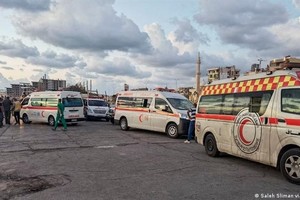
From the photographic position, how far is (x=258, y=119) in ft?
28.4

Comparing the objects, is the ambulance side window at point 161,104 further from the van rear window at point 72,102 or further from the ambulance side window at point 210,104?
the van rear window at point 72,102

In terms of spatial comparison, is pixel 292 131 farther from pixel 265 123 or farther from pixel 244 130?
pixel 244 130

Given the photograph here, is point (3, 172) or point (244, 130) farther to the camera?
point (244, 130)

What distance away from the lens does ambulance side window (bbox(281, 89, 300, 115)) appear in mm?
7543

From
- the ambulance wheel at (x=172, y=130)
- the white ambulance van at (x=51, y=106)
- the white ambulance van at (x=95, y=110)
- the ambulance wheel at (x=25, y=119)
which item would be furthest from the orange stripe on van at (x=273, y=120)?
the white ambulance van at (x=95, y=110)

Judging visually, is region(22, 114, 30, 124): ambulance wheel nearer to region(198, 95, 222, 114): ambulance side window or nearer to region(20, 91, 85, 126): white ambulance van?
region(20, 91, 85, 126): white ambulance van

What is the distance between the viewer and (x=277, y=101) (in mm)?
8133

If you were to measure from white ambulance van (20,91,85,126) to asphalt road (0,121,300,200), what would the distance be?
1030 centimetres

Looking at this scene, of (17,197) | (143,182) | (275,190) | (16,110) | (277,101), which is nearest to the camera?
(17,197)

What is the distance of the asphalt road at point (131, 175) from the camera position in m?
6.60

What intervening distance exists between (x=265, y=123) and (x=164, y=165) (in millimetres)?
2779

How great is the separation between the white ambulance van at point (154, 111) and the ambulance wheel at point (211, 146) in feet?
17.1

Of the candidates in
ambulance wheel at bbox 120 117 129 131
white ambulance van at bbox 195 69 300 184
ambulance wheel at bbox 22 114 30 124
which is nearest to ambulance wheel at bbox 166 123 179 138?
ambulance wheel at bbox 120 117 129 131

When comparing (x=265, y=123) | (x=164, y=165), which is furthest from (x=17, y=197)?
(x=265, y=123)
